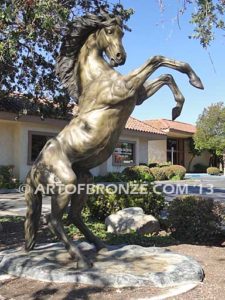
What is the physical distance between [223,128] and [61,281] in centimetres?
3816

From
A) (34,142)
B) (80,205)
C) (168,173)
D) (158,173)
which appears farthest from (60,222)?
(168,173)

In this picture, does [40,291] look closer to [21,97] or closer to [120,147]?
[21,97]

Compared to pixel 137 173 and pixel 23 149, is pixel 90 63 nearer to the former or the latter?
pixel 23 149

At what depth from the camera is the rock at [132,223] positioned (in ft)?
28.6

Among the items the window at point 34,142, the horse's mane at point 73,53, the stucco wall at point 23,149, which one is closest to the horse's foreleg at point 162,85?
the horse's mane at point 73,53

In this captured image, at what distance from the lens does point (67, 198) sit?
517 cm

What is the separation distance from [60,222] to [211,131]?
37447mm

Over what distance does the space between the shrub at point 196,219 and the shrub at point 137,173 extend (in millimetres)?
17350

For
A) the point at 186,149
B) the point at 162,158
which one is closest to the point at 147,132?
the point at 162,158

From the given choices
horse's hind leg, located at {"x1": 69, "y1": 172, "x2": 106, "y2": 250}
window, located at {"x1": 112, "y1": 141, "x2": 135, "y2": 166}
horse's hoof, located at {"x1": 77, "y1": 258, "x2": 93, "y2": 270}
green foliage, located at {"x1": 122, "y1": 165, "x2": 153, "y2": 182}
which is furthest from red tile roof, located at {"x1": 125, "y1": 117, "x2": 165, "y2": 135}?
horse's hoof, located at {"x1": 77, "y1": 258, "x2": 93, "y2": 270}

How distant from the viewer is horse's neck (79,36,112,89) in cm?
534

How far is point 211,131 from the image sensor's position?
4119 centimetres

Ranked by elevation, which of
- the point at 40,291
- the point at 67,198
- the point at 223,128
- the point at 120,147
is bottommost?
the point at 40,291

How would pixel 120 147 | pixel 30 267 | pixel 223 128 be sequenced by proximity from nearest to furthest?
pixel 30 267 → pixel 120 147 → pixel 223 128
